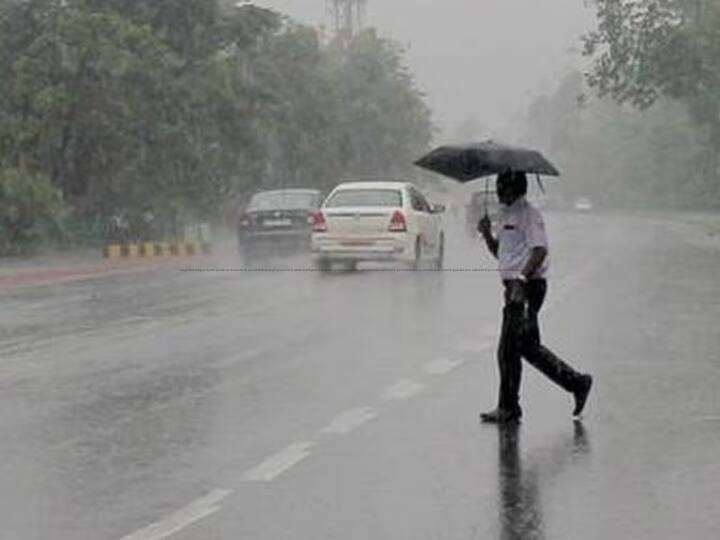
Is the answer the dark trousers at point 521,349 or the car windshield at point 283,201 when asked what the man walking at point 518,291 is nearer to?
the dark trousers at point 521,349

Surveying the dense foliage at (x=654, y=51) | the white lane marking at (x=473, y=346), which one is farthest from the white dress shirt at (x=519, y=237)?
the dense foliage at (x=654, y=51)

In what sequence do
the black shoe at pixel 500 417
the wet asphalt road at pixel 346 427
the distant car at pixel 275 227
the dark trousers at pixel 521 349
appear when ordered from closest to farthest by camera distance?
the wet asphalt road at pixel 346 427 → the black shoe at pixel 500 417 → the dark trousers at pixel 521 349 → the distant car at pixel 275 227

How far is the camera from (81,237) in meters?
39.1

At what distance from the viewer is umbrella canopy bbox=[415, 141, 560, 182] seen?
1045 cm

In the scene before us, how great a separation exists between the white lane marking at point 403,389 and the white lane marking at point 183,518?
3572 mm

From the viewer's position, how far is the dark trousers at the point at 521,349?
405 inches

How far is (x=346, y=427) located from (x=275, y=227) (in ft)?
92.5

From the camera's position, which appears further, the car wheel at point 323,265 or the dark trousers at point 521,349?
the car wheel at point 323,265

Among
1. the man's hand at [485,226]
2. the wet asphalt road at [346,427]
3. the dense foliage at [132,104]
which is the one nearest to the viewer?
the wet asphalt road at [346,427]

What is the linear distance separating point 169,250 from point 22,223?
4.09m

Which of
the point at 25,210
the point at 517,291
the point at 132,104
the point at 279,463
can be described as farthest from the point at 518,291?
the point at 132,104

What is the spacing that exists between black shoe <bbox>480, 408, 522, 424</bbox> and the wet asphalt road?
11 cm

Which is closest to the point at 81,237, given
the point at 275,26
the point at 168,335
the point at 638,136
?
the point at 275,26

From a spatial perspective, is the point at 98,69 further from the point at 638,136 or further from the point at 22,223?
the point at 638,136
